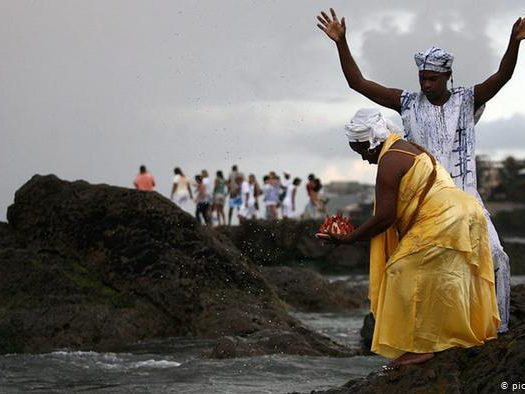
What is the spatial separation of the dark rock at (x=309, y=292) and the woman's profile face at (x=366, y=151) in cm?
1164

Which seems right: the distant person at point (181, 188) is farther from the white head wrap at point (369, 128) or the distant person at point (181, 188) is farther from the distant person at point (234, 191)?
the white head wrap at point (369, 128)

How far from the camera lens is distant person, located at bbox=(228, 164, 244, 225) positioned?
30078 millimetres

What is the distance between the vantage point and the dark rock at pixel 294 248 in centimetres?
2994

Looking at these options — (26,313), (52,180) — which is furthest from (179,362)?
(52,180)

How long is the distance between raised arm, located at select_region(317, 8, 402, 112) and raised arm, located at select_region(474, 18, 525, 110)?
1.70 feet

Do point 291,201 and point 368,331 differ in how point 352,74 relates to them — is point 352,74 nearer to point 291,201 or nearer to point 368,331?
point 368,331

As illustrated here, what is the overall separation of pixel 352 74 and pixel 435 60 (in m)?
0.64

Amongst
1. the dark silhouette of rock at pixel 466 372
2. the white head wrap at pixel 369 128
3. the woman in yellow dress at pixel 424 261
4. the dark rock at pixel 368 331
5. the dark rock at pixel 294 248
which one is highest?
the dark rock at pixel 294 248

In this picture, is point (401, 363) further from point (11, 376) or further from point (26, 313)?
point (26, 313)

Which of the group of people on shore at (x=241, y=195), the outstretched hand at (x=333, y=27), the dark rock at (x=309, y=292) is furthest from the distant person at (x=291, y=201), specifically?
the outstretched hand at (x=333, y=27)

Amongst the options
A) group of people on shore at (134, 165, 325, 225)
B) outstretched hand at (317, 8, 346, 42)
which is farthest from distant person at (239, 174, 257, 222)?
outstretched hand at (317, 8, 346, 42)

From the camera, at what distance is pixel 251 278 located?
14.2m

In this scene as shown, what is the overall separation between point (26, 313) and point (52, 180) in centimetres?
270

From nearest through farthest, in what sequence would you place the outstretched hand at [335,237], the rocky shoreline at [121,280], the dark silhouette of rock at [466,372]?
the dark silhouette of rock at [466,372] → the outstretched hand at [335,237] → the rocky shoreline at [121,280]
